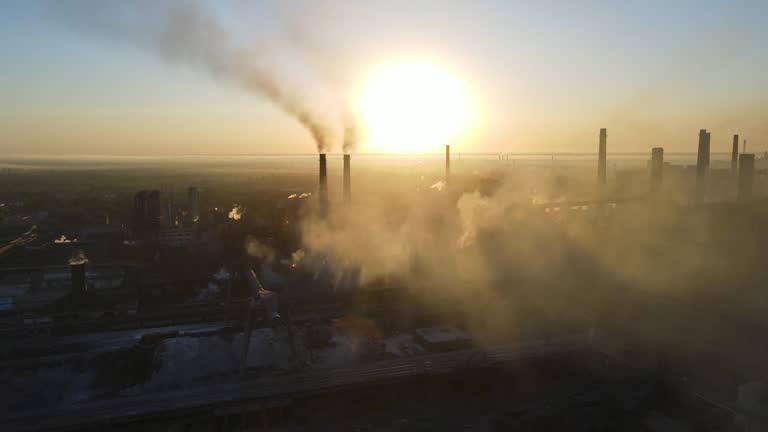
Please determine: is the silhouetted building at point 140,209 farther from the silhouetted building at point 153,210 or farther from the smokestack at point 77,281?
the smokestack at point 77,281

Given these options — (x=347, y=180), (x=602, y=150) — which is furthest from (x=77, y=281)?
(x=602, y=150)

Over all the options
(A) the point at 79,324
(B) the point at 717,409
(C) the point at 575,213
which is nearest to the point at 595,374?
(B) the point at 717,409

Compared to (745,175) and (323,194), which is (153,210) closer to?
(323,194)

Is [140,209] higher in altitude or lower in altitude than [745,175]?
lower

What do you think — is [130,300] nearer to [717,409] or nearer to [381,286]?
[381,286]

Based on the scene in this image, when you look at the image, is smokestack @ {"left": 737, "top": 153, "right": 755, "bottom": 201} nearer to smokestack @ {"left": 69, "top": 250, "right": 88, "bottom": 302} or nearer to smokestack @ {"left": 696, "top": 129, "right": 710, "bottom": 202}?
smokestack @ {"left": 696, "top": 129, "right": 710, "bottom": 202}

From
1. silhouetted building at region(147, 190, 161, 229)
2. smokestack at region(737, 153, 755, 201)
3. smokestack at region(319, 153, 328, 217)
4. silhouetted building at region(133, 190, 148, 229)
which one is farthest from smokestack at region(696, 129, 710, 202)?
silhouetted building at region(133, 190, 148, 229)

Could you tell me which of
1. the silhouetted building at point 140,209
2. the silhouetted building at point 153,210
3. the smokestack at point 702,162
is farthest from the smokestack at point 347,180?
the smokestack at point 702,162
